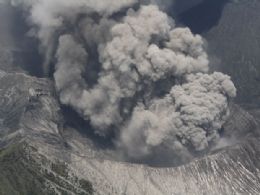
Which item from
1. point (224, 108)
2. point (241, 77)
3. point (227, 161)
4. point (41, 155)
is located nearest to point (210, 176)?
point (227, 161)

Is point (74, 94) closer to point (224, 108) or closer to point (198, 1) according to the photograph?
point (224, 108)

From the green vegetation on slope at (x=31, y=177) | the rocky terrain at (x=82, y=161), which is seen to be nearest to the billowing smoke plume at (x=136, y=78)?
the rocky terrain at (x=82, y=161)

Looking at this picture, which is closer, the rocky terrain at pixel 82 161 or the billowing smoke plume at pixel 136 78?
the rocky terrain at pixel 82 161

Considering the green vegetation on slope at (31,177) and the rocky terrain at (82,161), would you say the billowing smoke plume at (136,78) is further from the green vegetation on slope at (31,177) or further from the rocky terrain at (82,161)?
the green vegetation on slope at (31,177)

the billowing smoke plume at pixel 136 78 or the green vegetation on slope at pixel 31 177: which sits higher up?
the billowing smoke plume at pixel 136 78

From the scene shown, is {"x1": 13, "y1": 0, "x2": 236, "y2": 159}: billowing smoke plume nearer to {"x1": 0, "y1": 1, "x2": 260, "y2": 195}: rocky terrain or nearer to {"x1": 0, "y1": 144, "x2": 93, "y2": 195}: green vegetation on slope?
{"x1": 0, "y1": 1, "x2": 260, "y2": 195}: rocky terrain

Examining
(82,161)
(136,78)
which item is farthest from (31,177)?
(136,78)

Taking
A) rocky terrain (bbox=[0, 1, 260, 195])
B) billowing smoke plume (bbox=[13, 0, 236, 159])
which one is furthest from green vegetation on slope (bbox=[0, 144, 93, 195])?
billowing smoke plume (bbox=[13, 0, 236, 159])
